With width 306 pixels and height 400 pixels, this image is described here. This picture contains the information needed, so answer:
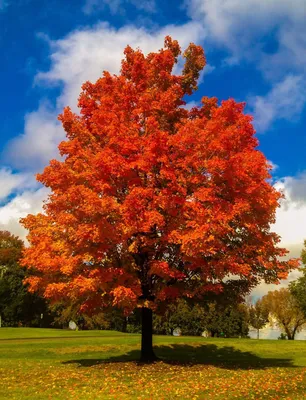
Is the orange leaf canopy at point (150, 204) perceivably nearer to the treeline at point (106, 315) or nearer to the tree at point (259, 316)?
the treeline at point (106, 315)

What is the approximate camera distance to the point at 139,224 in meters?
16.5

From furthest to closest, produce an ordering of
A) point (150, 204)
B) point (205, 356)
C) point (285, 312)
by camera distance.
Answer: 1. point (285, 312)
2. point (205, 356)
3. point (150, 204)

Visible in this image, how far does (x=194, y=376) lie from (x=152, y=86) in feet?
43.7

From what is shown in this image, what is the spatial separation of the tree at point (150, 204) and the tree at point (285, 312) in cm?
6918

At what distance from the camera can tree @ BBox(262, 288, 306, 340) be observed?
3280 inches

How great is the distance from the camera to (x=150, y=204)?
17.0 meters

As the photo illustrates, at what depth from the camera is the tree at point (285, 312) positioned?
8331 centimetres

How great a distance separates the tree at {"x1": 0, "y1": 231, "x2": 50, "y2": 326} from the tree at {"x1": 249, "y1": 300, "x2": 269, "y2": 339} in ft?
139

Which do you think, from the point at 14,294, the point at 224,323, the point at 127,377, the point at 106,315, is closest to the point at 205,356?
the point at 127,377

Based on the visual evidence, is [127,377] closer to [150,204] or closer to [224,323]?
[150,204]

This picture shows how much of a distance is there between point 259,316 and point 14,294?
50.5 m

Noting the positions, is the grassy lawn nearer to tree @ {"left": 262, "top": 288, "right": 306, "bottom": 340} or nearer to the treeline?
the treeline

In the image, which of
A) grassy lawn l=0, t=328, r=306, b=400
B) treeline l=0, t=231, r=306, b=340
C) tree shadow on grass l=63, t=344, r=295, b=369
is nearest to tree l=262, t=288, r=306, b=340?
treeline l=0, t=231, r=306, b=340

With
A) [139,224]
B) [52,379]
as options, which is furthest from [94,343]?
[139,224]
